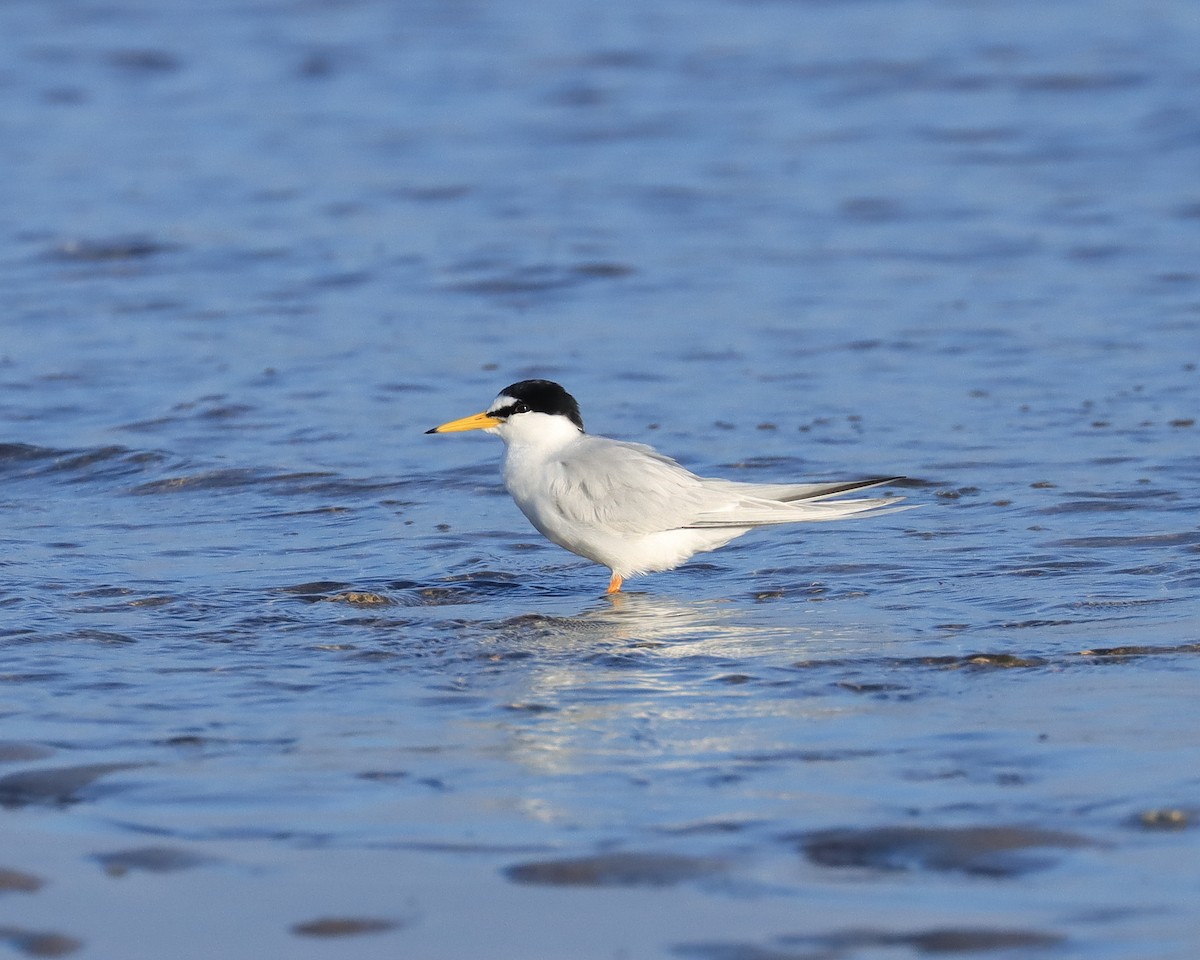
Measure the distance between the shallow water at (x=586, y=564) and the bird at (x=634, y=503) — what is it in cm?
20

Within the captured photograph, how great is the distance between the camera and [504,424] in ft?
22.5

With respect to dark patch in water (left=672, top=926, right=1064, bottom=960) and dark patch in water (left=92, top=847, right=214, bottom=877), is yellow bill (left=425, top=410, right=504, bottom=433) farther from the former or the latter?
dark patch in water (left=672, top=926, right=1064, bottom=960)

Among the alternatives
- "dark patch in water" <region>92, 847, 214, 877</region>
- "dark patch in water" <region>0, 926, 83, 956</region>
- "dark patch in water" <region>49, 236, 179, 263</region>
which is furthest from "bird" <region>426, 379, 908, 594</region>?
"dark patch in water" <region>49, 236, 179, 263</region>

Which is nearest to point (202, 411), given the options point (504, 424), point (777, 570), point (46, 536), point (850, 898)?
point (46, 536)

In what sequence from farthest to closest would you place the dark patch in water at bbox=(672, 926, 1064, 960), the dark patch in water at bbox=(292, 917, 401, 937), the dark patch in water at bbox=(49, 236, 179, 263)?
the dark patch in water at bbox=(49, 236, 179, 263)
the dark patch in water at bbox=(292, 917, 401, 937)
the dark patch in water at bbox=(672, 926, 1064, 960)

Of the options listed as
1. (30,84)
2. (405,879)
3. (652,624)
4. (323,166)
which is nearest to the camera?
(405,879)

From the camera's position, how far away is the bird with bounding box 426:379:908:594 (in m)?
6.41

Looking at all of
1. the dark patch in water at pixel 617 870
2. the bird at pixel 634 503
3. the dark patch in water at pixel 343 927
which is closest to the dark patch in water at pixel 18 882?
the dark patch in water at pixel 343 927

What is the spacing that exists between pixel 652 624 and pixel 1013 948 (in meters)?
2.72

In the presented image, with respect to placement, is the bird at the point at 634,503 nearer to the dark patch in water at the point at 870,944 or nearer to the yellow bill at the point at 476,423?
the yellow bill at the point at 476,423

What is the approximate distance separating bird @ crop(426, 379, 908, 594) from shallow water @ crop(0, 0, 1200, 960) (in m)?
0.20

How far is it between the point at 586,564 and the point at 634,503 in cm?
77

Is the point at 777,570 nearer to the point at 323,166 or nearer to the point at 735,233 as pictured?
the point at 735,233

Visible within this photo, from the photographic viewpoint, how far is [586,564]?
23.7 ft
